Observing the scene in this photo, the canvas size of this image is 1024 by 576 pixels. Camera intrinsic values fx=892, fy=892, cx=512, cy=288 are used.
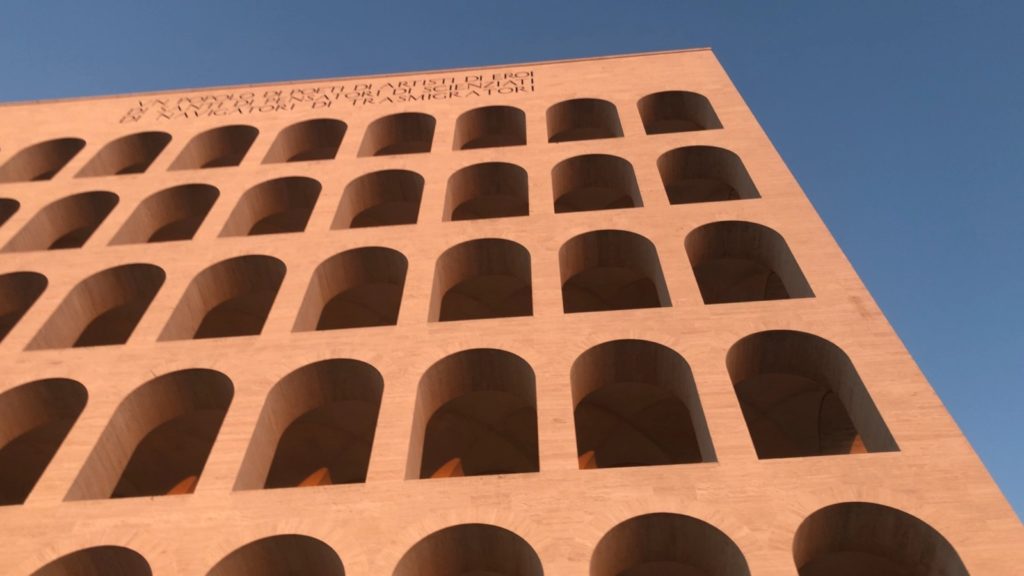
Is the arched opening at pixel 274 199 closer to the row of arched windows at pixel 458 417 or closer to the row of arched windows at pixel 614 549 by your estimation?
the row of arched windows at pixel 458 417

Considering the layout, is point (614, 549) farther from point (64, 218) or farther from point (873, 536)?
point (64, 218)

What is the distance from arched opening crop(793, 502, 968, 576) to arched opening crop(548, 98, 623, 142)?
46.8ft

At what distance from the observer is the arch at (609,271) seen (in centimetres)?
1838

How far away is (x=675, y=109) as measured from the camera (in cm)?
2506

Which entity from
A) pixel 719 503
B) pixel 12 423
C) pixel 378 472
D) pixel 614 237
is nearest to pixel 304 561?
pixel 378 472

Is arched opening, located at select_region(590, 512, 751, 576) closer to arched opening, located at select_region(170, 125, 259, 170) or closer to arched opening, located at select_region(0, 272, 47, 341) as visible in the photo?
arched opening, located at select_region(0, 272, 47, 341)

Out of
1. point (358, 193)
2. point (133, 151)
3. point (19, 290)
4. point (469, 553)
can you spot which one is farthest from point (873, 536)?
point (133, 151)

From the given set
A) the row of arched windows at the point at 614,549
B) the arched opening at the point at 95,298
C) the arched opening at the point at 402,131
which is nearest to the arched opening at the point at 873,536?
the row of arched windows at the point at 614,549

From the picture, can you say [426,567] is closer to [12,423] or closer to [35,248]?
[12,423]

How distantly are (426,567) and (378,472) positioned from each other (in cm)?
165

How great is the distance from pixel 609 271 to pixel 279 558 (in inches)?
507

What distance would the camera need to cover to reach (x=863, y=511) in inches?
477

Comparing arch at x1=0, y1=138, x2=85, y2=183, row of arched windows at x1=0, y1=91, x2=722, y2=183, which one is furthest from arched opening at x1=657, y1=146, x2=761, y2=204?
arch at x1=0, y1=138, x2=85, y2=183

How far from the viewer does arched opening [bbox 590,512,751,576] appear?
11961 millimetres
